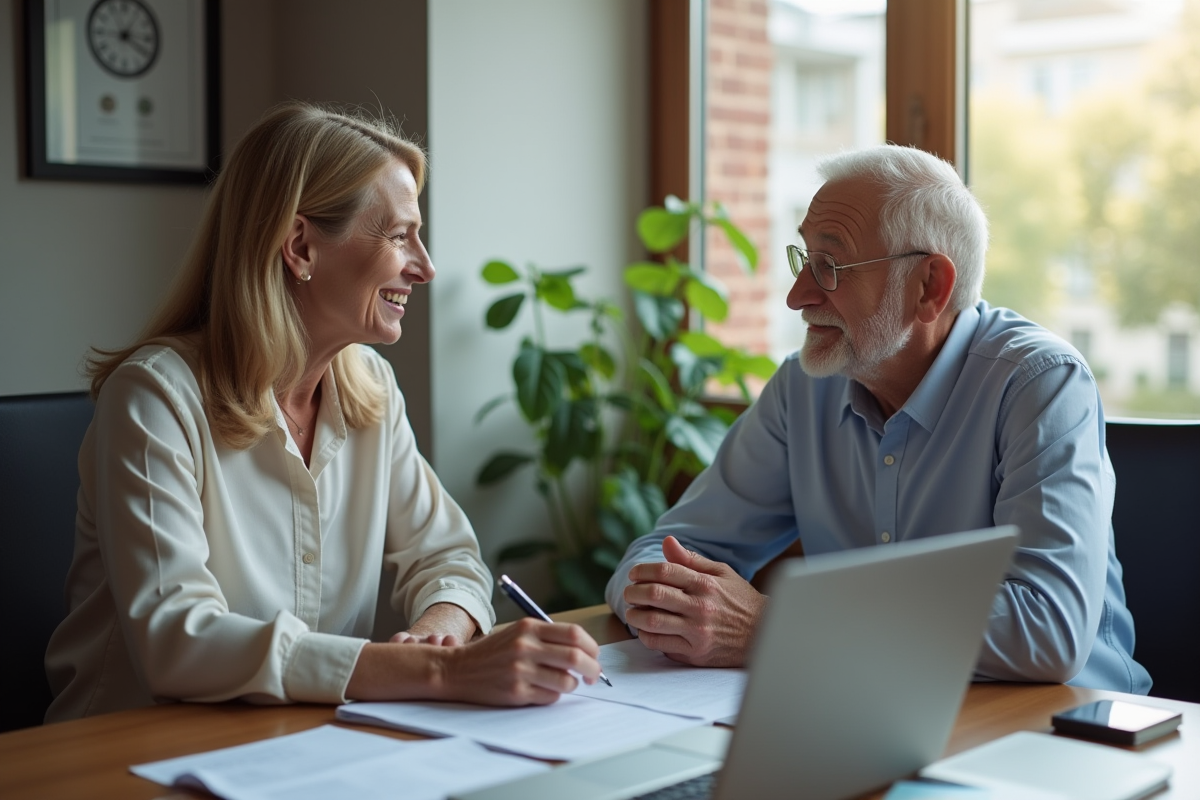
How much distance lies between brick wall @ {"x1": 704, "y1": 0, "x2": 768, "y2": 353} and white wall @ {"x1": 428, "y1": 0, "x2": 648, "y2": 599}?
0.70ft

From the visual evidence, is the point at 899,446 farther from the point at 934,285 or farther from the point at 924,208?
the point at 924,208

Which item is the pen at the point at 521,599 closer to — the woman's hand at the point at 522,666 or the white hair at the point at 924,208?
the woman's hand at the point at 522,666

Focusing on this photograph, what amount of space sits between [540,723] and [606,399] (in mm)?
1830

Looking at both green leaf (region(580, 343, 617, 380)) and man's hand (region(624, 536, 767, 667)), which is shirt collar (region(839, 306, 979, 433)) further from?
green leaf (region(580, 343, 617, 380))

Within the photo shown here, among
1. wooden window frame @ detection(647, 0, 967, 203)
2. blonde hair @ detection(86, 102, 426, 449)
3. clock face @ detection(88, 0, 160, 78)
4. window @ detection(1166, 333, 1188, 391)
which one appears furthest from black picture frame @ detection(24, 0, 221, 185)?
window @ detection(1166, 333, 1188, 391)

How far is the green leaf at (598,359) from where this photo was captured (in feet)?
10.1

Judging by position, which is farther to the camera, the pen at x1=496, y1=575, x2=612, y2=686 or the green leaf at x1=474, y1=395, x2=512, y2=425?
the green leaf at x1=474, y1=395, x2=512, y2=425

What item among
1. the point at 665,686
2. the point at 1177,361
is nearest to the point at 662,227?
the point at 1177,361

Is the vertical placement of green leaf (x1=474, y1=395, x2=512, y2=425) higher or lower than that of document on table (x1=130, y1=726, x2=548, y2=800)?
higher

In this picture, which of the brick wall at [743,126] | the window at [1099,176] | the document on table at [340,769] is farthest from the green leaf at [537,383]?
the document on table at [340,769]

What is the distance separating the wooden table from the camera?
1091 mm

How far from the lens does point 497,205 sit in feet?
10.2

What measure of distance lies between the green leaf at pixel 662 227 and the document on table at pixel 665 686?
164 centimetres

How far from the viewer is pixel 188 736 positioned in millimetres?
1235
